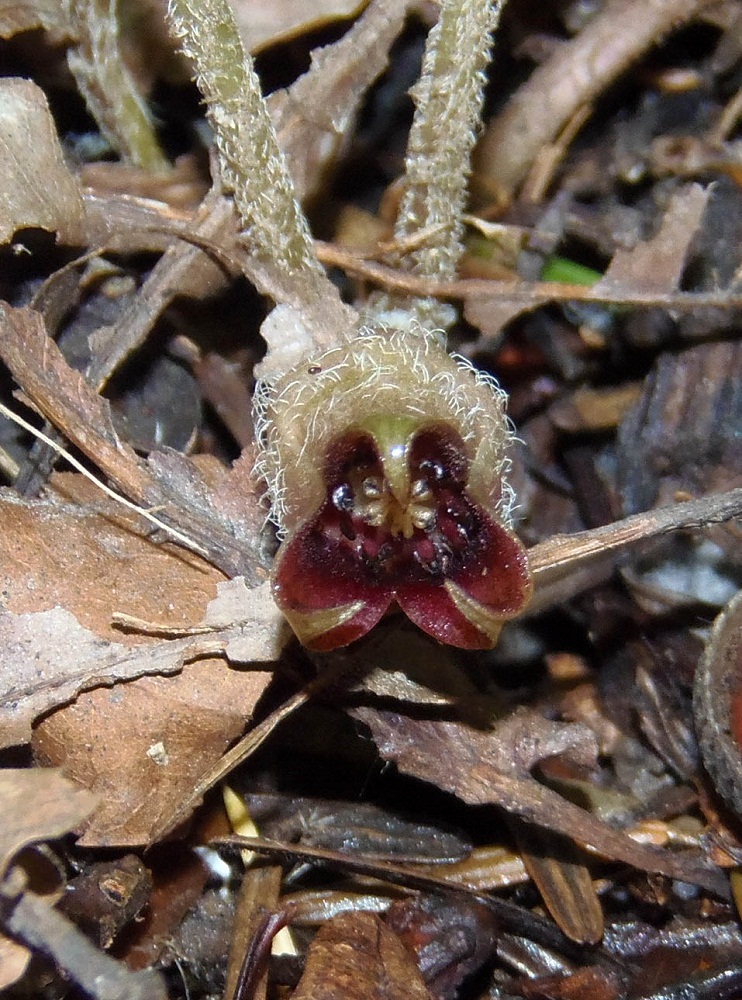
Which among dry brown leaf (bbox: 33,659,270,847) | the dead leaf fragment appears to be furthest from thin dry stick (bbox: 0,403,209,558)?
the dead leaf fragment

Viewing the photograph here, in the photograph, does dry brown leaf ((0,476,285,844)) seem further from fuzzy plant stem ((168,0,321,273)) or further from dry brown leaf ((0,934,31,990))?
fuzzy plant stem ((168,0,321,273))

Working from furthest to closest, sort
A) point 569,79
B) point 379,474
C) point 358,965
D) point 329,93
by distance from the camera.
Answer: point 569,79 < point 329,93 < point 358,965 < point 379,474

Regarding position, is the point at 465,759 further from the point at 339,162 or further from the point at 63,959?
the point at 339,162

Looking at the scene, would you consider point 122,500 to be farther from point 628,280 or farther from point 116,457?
point 628,280

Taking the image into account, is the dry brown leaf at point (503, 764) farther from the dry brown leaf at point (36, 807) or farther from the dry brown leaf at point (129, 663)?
the dry brown leaf at point (36, 807)

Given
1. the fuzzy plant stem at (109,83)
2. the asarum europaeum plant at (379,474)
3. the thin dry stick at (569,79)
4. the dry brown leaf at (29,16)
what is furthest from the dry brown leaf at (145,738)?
the thin dry stick at (569,79)

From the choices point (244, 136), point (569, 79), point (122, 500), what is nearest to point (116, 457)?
point (122, 500)
